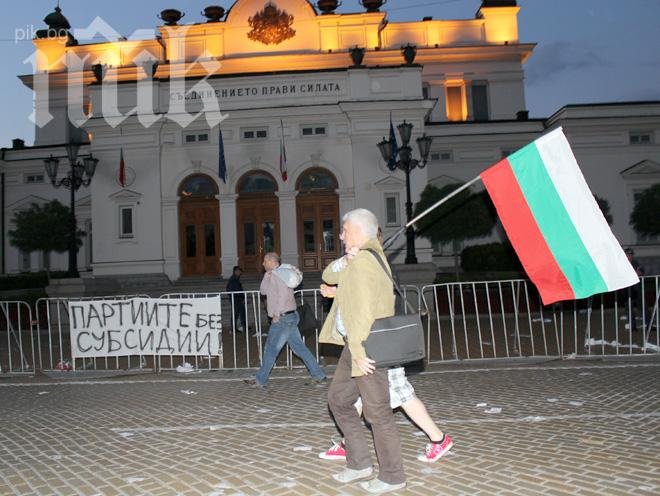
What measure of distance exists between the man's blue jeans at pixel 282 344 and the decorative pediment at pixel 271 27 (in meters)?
27.9

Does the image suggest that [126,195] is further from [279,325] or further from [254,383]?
[279,325]

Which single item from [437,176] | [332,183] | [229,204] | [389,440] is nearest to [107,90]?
[229,204]

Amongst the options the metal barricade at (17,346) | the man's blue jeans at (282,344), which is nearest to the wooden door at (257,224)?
the metal barricade at (17,346)

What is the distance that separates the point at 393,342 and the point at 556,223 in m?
3.00

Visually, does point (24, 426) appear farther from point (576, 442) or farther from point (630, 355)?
point (630, 355)

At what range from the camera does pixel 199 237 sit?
25828 mm

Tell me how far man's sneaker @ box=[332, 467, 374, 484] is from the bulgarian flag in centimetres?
305

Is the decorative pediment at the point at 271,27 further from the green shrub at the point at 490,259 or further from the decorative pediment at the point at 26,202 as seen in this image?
the green shrub at the point at 490,259

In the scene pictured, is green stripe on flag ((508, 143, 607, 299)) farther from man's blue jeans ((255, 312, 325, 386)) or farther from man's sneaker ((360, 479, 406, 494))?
man's blue jeans ((255, 312, 325, 386))

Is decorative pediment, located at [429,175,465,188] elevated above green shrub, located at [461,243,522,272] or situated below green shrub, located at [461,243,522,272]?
above

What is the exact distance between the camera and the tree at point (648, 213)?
91.0ft

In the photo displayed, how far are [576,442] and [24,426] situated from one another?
6.10 meters

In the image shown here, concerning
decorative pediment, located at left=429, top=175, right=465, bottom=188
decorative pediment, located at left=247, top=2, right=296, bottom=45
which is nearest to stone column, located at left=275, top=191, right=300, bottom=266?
decorative pediment, located at left=429, top=175, right=465, bottom=188

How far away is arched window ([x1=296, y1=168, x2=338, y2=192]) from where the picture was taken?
2570 centimetres
